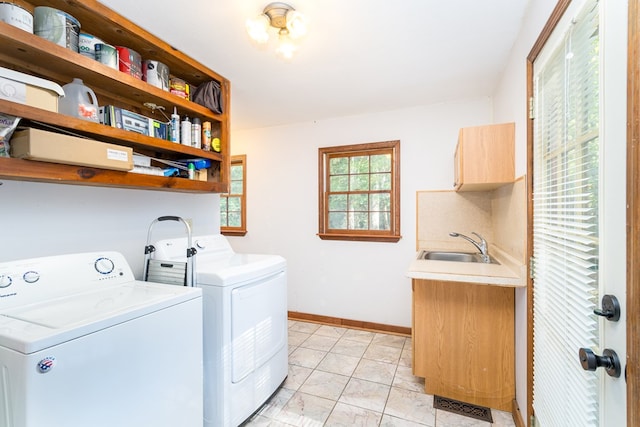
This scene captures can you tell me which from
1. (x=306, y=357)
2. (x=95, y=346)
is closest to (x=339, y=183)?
(x=306, y=357)

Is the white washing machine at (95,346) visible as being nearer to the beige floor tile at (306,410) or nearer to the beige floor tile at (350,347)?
the beige floor tile at (306,410)

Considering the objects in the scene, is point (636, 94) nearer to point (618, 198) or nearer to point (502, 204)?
point (618, 198)

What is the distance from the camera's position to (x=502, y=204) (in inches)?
91.4

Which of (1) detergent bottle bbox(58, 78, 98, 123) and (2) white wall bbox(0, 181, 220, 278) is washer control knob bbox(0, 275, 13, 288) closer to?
(2) white wall bbox(0, 181, 220, 278)

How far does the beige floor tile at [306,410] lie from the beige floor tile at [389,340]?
3.52ft

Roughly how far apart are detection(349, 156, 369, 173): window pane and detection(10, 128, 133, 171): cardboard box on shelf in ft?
7.81

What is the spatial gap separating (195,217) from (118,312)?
51.2 inches

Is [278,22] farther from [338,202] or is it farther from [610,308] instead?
[338,202]

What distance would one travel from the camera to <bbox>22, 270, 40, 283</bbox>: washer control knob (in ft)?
4.15

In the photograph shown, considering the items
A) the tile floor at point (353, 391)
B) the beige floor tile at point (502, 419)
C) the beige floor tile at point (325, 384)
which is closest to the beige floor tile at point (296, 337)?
the tile floor at point (353, 391)

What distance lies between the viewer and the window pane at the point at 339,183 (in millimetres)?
3480

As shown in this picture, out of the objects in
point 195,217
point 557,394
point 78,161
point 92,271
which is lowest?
point 557,394

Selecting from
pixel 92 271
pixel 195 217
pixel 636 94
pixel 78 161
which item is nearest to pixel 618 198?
pixel 636 94

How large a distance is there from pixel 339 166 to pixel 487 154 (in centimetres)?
177
